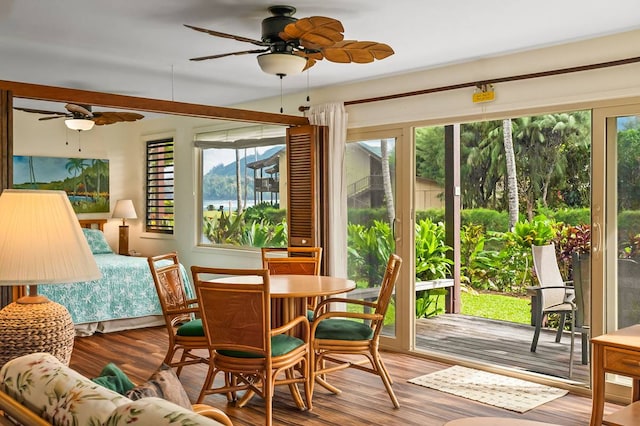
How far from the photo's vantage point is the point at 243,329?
140 inches

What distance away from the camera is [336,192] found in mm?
6035

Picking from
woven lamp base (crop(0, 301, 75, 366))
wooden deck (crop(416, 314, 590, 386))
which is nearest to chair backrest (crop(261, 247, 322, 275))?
wooden deck (crop(416, 314, 590, 386))

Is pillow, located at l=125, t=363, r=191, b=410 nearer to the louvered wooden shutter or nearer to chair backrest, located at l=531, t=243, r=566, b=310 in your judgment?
the louvered wooden shutter

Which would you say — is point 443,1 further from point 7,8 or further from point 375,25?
point 7,8

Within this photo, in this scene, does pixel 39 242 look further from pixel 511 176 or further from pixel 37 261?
pixel 511 176

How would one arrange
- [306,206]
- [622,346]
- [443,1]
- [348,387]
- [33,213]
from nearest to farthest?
[33,213]
[622,346]
[443,1]
[348,387]
[306,206]

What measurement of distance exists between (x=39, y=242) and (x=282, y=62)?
1871mm

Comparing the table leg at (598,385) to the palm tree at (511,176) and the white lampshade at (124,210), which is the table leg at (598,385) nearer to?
the palm tree at (511,176)

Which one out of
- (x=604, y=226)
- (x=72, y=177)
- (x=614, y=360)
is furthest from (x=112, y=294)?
(x=614, y=360)

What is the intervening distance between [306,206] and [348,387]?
6.57ft

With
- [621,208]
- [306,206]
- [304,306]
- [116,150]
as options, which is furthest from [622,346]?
[116,150]

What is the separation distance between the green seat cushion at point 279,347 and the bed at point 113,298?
296cm

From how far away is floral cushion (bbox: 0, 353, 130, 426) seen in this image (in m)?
1.58

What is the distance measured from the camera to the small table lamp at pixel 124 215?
8.22 m
